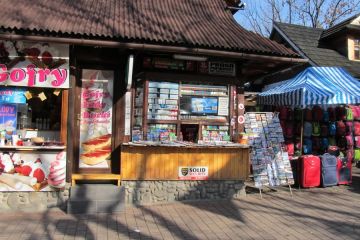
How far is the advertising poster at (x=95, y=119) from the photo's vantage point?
8039mm

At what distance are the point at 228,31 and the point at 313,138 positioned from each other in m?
6.64

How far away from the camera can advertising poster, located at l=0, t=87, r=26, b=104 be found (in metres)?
7.40

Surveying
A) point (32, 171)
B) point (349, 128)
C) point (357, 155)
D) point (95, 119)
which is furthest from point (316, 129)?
point (32, 171)

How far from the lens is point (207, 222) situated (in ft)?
21.7

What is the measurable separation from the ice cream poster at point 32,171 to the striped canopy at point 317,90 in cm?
620

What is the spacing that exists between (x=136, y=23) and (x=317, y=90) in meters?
5.04

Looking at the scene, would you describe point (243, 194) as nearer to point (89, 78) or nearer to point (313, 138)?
point (89, 78)

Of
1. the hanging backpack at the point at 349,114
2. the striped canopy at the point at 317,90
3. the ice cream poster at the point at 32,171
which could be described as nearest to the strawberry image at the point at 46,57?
the ice cream poster at the point at 32,171

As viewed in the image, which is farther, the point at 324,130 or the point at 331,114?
the point at 331,114

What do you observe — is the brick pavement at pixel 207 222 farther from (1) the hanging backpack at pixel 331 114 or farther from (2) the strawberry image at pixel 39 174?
(1) the hanging backpack at pixel 331 114

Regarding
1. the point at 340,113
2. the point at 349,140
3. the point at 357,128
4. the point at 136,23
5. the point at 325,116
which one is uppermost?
the point at 136,23

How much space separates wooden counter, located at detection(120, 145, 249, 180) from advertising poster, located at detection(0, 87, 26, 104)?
2.16m

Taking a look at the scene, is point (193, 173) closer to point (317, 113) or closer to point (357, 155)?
point (317, 113)

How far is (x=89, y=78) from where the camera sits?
8078 millimetres
